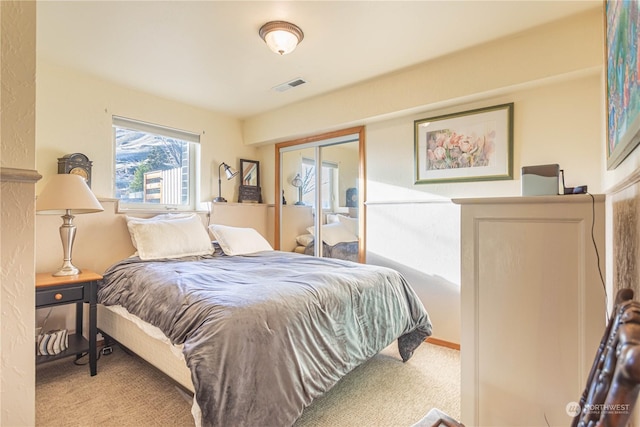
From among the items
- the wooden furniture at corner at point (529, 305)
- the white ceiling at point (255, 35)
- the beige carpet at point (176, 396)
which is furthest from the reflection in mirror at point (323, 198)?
the wooden furniture at corner at point (529, 305)

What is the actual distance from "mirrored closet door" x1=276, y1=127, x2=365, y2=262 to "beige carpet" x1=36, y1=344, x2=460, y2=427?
1.31 metres

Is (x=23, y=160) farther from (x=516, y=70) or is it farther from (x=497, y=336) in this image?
(x=516, y=70)

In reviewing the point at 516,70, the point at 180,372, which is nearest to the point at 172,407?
the point at 180,372

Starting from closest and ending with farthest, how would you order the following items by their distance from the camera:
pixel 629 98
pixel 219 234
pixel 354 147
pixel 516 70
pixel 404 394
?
pixel 629 98
pixel 404 394
pixel 516 70
pixel 219 234
pixel 354 147

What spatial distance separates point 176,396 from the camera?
1.89 meters

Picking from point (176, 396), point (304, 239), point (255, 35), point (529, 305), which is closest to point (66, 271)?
point (176, 396)

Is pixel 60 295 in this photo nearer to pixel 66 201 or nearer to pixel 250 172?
pixel 66 201

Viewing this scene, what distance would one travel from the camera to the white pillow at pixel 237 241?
3.06m

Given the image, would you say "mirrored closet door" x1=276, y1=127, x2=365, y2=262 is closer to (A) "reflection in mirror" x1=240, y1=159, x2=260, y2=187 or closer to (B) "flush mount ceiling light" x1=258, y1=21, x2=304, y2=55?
(A) "reflection in mirror" x1=240, y1=159, x2=260, y2=187

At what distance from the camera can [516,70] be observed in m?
2.24

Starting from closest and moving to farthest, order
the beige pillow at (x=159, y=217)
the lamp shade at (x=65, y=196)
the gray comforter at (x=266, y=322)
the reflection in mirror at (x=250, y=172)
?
the gray comforter at (x=266, y=322), the lamp shade at (x=65, y=196), the beige pillow at (x=159, y=217), the reflection in mirror at (x=250, y=172)

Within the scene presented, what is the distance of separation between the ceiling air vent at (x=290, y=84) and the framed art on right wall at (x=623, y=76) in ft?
7.42

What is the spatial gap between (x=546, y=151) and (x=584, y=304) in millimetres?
1575

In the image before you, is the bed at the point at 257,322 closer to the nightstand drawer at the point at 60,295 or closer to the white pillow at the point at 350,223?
the nightstand drawer at the point at 60,295
